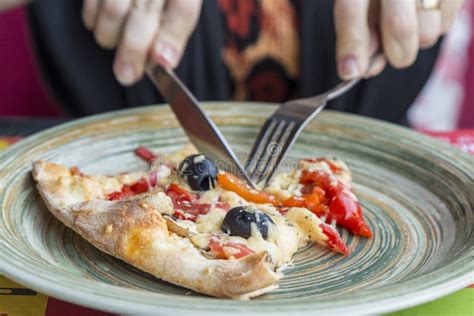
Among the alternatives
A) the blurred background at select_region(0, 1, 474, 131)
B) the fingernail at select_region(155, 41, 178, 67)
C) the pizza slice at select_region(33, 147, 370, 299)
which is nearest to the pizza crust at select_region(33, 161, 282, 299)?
the pizza slice at select_region(33, 147, 370, 299)

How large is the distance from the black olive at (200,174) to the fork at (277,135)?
124 millimetres

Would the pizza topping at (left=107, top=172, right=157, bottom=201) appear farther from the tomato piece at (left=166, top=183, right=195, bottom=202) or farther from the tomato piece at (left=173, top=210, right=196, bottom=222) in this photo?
the tomato piece at (left=173, top=210, right=196, bottom=222)

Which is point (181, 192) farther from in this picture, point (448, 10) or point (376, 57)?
point (448, 10)

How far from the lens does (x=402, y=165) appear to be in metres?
1.62

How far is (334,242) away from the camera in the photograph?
131cm

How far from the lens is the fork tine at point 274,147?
152cm

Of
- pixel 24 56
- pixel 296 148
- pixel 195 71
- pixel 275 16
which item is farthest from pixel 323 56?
pixel 24 56

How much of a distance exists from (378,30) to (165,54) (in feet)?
1.81

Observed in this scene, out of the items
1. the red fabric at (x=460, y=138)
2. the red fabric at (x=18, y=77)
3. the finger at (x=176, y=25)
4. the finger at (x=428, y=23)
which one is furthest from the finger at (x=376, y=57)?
the red fabric at (x=18, y=77)

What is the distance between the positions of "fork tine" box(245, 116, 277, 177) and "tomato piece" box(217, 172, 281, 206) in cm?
12

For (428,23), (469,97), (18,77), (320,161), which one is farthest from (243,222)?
(469,97)

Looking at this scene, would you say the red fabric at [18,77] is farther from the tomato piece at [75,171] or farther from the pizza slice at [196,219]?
the pizza slice at [196,219]

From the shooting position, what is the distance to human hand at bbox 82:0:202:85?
1877 mm

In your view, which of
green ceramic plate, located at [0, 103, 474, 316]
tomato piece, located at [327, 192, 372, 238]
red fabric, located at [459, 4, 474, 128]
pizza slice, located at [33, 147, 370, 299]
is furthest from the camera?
red fabric, located at [459, 4, 474, 128]
